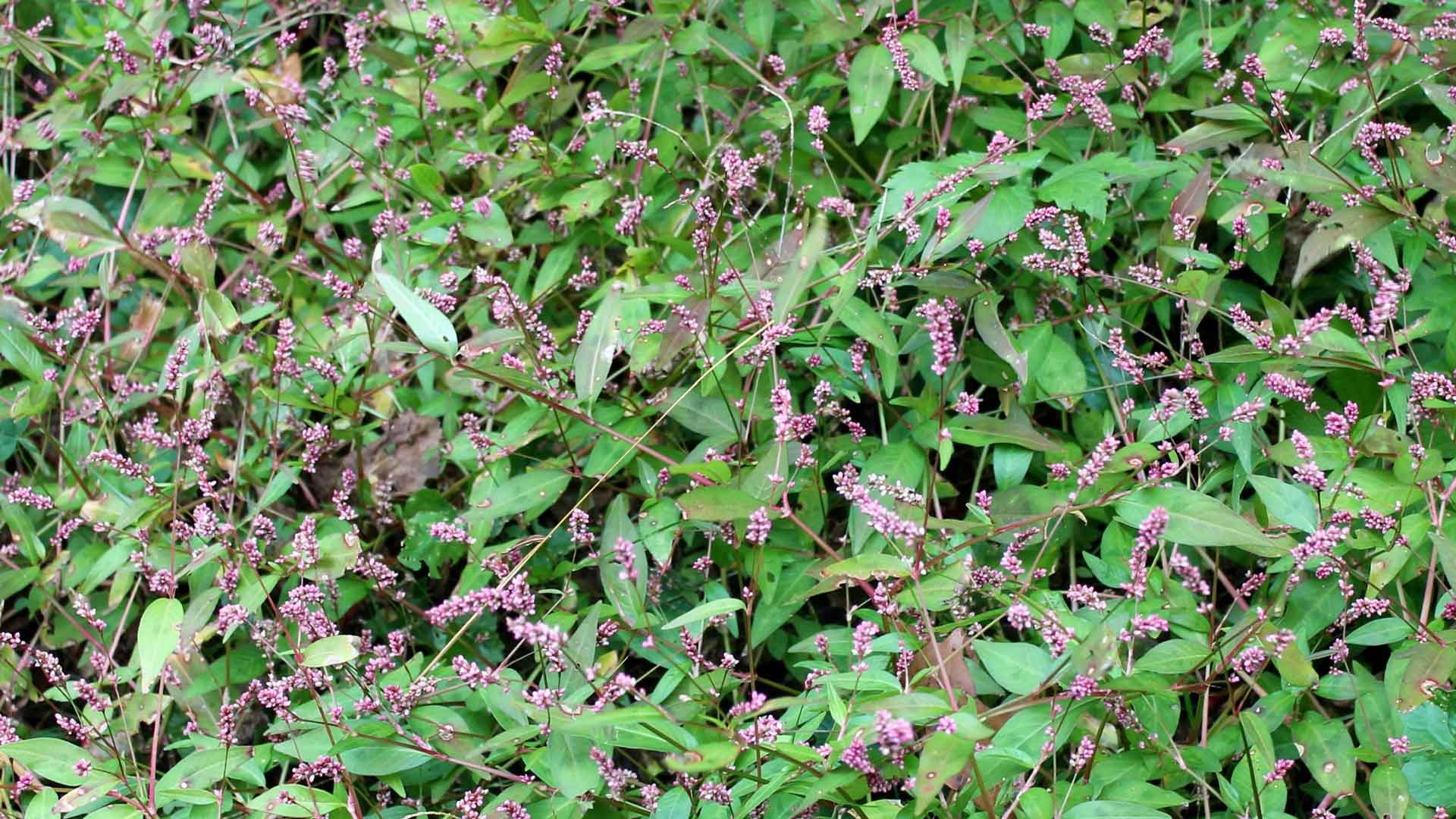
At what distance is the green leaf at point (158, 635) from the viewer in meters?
1.99

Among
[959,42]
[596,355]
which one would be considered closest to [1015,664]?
[596,355]

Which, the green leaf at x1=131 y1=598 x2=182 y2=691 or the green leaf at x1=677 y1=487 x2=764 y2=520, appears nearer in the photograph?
the green leaf at x1=677 y1=487 x2=764 y2=520

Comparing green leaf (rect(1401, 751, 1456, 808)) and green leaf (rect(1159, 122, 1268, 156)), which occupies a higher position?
green leaf (rect(1159, 122, 1268, 156))

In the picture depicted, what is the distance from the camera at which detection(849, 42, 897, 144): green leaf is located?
2428 mm

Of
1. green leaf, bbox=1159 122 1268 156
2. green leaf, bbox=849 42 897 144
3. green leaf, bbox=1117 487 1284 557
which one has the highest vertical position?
green leaf, bbox=849 42 897 144

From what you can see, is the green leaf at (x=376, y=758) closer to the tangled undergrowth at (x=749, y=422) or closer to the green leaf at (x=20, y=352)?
the tangled undergrowth at (x=749, y=422)

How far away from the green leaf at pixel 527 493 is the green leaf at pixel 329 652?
319mm

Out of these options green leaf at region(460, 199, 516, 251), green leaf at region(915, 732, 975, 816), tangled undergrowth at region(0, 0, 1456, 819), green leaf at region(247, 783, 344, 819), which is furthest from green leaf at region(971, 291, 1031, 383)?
green leaf at region(247, 783, 344, 819)

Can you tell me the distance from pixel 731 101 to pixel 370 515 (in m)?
1.20

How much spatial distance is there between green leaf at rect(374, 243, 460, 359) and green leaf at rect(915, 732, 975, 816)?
92 centimetres

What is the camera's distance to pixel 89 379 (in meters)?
2.52

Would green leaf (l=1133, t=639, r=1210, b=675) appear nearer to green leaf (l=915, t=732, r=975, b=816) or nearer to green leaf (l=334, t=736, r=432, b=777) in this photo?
green leaf (l=915, t=732, r=975, b=816)

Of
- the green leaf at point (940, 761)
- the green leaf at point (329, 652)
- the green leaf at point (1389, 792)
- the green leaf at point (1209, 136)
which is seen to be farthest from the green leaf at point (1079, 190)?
the green leaf at point (329, 652)

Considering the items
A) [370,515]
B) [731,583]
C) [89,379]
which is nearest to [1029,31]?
[731,583]
